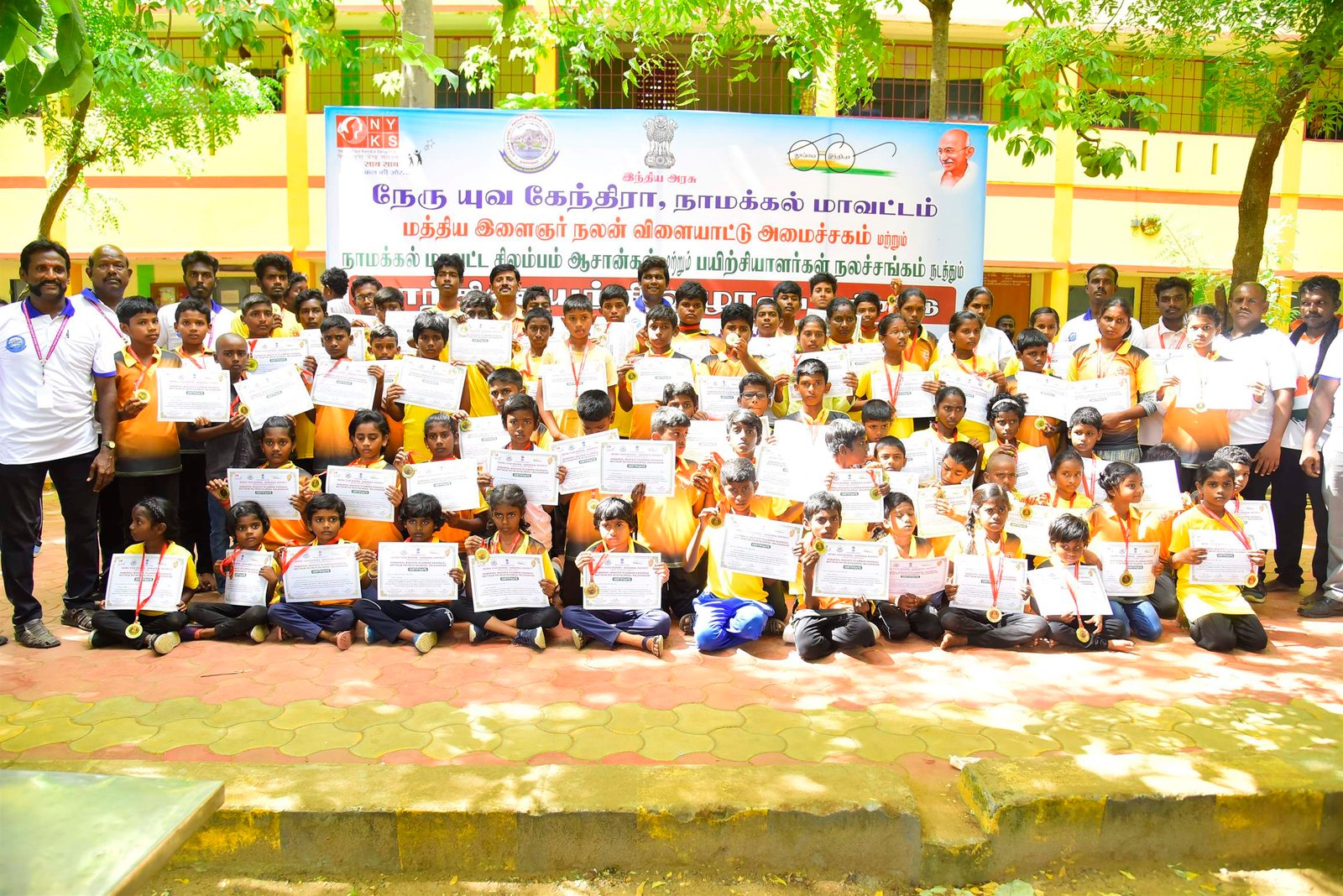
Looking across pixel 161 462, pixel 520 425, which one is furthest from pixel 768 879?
pixel 161 462

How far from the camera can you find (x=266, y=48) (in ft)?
49.1

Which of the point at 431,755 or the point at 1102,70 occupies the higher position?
the point at 1102,70

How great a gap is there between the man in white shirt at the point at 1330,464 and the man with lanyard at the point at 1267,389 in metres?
0.14

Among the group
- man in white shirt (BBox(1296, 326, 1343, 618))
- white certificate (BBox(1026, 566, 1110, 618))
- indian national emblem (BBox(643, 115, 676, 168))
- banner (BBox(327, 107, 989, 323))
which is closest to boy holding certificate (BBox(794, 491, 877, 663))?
white certificate (BBox(1026, 566, 1110, 618))

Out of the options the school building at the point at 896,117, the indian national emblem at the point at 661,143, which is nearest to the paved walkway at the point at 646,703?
the indian national emblem at the point at 661,143

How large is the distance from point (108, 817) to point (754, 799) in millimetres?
1681

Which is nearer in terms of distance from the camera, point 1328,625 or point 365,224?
point 1328,625

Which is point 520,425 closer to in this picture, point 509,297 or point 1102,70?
point 509,297

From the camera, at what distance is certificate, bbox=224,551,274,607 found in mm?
4449

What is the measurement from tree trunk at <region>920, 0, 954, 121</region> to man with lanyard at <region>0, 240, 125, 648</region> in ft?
19.3

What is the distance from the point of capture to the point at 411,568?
14.4ft

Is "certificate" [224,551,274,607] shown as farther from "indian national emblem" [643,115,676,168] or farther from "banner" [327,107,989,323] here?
"indian national emblem" [643,115,676,168]

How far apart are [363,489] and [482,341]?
3.77 ft

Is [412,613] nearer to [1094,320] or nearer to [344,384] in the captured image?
[344,384]
